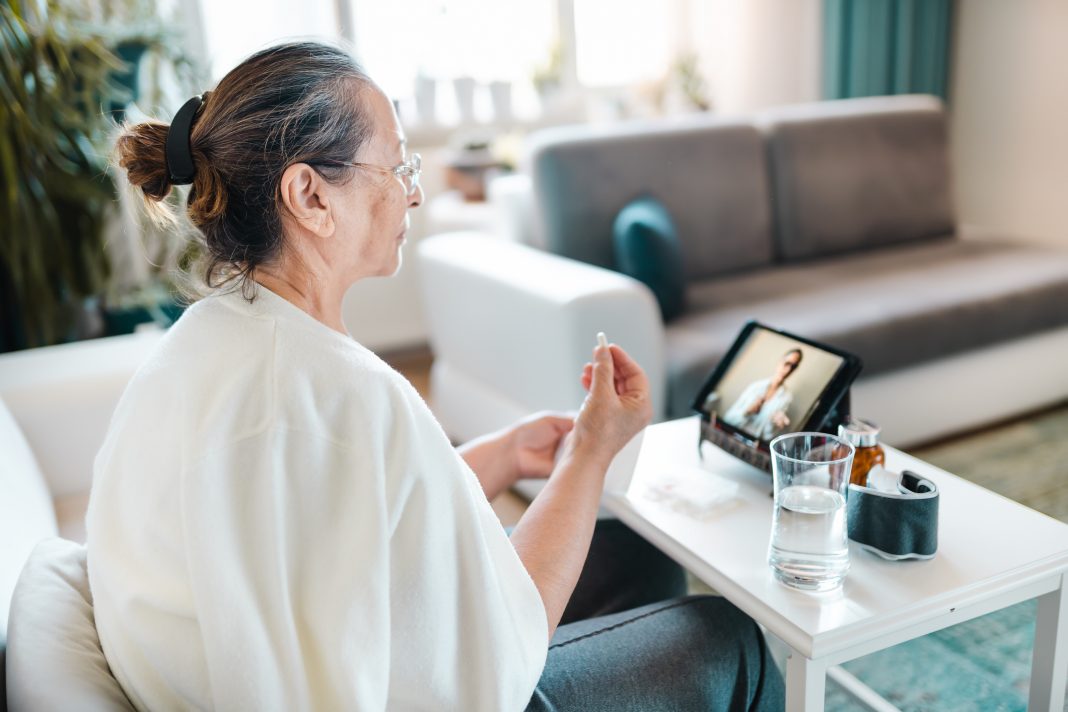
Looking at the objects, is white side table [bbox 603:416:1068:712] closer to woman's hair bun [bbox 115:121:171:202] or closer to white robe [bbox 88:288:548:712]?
white robe [bbox 88:288:548:712]

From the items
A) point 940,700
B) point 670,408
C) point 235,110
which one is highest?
point 235,110

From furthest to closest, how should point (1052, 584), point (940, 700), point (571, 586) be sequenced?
point (940, 700)
point (1052, 584)
point (571, 586)

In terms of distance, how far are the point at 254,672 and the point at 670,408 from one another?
1.48 m

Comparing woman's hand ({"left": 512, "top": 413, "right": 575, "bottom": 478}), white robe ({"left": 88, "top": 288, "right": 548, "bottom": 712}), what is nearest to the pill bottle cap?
woman's hand ({"left": 512, "top": 413, "right": 575, "bottom": 478})

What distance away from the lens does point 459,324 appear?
2.48m

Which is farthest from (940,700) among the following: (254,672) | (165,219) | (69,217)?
(69,217)

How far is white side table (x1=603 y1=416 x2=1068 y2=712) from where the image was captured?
98cm

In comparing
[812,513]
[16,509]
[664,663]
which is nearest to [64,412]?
[16,509]

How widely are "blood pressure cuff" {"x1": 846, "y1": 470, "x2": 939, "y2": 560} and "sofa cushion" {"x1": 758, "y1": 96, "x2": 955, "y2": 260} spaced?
1.93 metres

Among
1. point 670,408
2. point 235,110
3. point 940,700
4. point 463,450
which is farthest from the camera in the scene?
point 670,408

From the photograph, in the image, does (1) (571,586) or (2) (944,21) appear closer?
(1) (571,586)

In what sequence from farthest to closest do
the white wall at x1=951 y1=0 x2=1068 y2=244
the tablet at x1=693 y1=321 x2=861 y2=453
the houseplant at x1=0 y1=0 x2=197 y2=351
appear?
the white wall at x1=951 y1=0 x2=1068 y2=244 < the houseplant at x1=0 y1=0 x2=197 y2=351 < the tablet at x1=693 y1=321 x2=861 y2=453

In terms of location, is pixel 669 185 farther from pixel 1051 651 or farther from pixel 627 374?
pixel 1051 651

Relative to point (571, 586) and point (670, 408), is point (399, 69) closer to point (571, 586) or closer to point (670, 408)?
point (670, 408)
